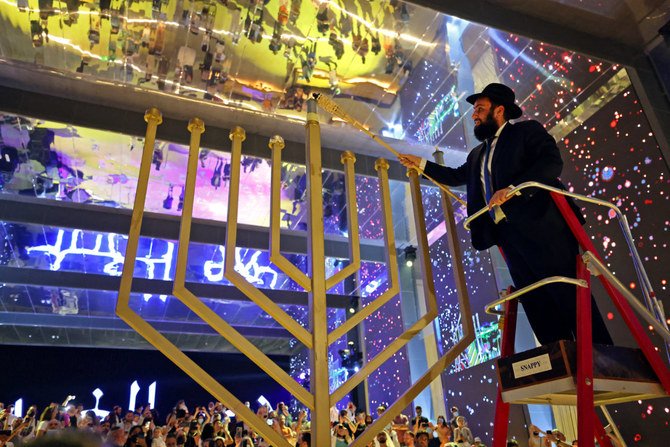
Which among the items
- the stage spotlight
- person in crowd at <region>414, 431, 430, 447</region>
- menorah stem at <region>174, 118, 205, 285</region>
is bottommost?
person in crowd at <region>414, 431, 430, 447</region>

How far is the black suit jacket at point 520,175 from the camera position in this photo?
1.55 m

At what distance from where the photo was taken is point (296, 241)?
755 cm

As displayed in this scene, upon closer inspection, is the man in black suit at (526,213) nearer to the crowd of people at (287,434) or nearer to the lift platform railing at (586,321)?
the lift platform railing at (586,321)

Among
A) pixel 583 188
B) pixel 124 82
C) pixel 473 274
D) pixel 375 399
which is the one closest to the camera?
pixel 583 188

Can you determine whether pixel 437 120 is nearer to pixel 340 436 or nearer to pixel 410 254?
pixel 410 254

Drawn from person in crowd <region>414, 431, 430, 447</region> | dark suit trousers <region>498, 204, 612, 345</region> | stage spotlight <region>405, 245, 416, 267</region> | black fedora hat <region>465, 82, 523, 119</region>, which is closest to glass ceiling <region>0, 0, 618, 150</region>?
stage spotlight <region>405, 245, 416, 267</region>

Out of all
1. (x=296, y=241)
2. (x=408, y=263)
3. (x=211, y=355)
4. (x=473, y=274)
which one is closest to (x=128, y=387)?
(x=211, y=355)

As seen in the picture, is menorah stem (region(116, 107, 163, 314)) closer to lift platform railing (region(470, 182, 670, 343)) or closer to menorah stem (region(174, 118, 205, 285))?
menorah stem (region(174, 118, 205, 285))

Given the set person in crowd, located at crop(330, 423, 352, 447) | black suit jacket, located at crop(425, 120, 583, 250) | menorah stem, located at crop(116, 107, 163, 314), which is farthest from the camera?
person in crowd, located at crop(330, 423, 352, 447)

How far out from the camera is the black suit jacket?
5.10 ft

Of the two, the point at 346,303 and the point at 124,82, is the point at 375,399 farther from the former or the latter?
the point at 124,82

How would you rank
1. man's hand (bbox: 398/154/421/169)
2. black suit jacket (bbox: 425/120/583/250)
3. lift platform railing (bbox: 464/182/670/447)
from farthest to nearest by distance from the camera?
man's hand (bbox: 398/154/421/169), black suit jacket (bbox: 425/120/583/250), lift platform railing (bbox: 464/182/670/447)

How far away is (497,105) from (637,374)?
38.5 inches

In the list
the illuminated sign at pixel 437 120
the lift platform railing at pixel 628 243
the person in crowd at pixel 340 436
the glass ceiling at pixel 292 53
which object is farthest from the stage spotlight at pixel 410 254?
the lift platform railing at pixel 628 243
